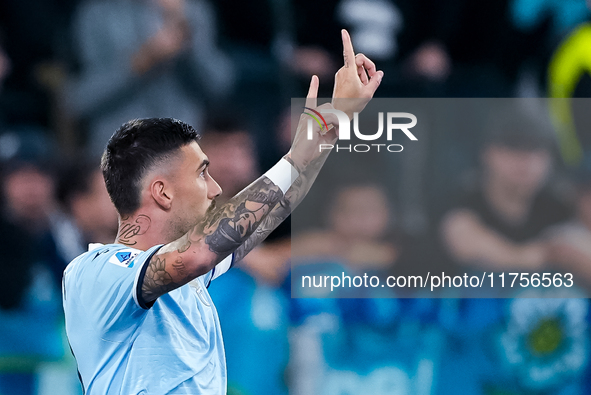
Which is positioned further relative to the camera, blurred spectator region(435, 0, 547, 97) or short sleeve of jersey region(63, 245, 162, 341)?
blurred spectator region(435, 0, 547, 97)

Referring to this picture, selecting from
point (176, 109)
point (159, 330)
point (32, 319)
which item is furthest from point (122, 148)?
point (32, 319)

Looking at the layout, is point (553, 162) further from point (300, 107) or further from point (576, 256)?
point (300, 107)

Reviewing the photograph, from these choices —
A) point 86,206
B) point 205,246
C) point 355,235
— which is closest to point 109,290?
point 205,246

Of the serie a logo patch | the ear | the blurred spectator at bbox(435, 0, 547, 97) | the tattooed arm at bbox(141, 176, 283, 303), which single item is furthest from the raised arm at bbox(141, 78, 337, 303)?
the blurred spectator at bbox(435, 0, 547, 97)

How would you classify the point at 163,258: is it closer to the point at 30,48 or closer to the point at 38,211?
the point at 38,211

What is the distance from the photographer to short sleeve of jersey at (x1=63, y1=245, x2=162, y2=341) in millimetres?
1912

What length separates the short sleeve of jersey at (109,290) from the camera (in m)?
1.91

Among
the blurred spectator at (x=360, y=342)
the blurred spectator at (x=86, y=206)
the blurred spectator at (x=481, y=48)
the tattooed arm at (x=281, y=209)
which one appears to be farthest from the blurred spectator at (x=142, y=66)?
the tattooed arm at (x=281, y=209)

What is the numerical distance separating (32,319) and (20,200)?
2.59 feet

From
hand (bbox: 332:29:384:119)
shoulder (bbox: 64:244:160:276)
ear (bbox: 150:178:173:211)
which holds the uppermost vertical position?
hand (bbox: 332:29:384:119)

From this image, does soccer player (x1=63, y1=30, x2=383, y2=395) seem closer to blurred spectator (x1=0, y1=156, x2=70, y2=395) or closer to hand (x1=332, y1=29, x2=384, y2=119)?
hand (x1=332, y1=29, x2=384, y2=119)

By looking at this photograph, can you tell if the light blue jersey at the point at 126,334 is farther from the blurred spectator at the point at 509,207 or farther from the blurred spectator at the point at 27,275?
the blurred spectator at the point at 509,207

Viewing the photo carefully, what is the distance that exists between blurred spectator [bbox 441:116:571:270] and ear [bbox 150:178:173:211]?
2614 millimetres

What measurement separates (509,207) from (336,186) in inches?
48.8
